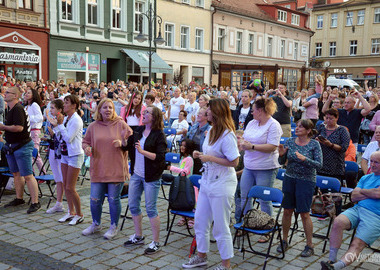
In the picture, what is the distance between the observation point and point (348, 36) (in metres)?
53.6

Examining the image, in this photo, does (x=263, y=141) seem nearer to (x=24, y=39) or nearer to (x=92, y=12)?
(x=24, y=39)

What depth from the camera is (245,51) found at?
3666cm

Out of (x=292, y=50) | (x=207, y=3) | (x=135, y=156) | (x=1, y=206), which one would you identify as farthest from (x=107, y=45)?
(x=292, y=50)

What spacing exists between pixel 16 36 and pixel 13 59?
1.17 m

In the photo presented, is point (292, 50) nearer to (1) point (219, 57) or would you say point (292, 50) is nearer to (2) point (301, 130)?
(1) point (219, 57)

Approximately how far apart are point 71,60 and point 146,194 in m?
19.8

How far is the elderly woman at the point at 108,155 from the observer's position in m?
5.42

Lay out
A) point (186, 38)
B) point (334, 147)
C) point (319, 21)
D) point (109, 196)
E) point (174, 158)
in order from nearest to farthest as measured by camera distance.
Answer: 1. point (109, 196)
2. point (334, 147)
3. point (174, 158)
4. point (186, 38)
5. point (319, 21)

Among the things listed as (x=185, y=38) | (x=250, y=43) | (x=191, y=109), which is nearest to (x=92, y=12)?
(x=185, y=38)

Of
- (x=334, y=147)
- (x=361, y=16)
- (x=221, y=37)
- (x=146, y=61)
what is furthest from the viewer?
(x=361, y=16)

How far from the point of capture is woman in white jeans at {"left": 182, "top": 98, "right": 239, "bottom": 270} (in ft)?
14.1

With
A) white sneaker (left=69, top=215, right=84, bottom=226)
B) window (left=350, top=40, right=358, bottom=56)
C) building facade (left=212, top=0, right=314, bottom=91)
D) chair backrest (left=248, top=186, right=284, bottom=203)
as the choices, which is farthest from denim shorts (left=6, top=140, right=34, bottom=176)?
window (left=350, top=40, right=358, bottom=56)

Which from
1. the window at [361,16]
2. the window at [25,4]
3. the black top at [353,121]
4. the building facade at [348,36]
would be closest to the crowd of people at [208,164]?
the black top at [353,121]

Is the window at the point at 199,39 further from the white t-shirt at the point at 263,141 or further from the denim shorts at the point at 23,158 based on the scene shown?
the white t-shirt at the point at 263,141
